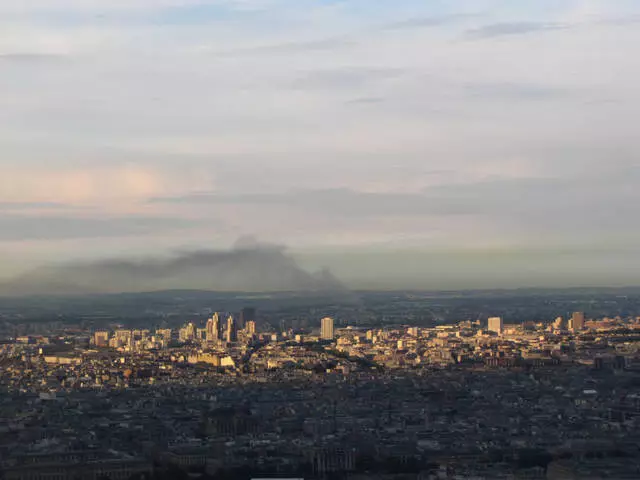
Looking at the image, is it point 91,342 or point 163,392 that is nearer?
point 163,392

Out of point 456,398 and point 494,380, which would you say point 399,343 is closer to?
point 494,380

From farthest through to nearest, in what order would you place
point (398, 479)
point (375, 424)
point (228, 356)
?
1. point (228, 356)
2. point (375, 424)
3. point (398, 479)

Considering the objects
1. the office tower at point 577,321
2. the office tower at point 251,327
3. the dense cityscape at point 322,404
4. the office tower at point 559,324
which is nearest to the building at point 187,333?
the dense cityscape at point 322,404

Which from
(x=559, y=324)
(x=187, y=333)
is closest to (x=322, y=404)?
(x=187, y=333)

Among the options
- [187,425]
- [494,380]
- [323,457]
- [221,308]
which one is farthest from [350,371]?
[221,308]

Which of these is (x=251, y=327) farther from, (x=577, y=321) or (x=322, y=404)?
(x=322, y=404)

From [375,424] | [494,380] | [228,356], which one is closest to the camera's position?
[375,424]

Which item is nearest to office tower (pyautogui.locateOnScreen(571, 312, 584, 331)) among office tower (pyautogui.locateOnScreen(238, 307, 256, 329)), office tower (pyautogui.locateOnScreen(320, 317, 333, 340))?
office tower (pyautogui.locateOnScreen(320, 317, 333, 340))
